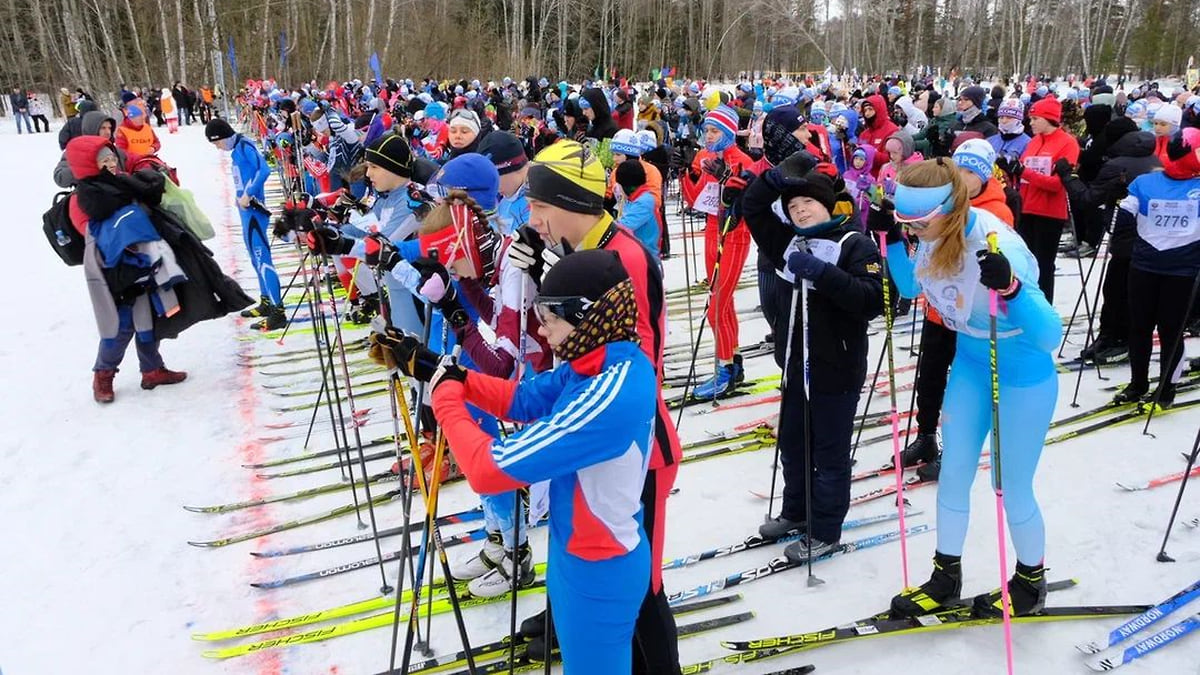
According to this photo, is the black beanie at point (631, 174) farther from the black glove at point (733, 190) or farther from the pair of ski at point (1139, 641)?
the pair of ski at point (1139, 641)

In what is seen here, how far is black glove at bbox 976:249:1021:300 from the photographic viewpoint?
7.91ft

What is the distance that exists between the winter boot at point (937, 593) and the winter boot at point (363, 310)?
5.31 metres

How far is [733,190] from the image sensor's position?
440 cm

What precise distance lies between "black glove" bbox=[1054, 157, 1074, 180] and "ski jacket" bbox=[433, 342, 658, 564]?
5029 mm

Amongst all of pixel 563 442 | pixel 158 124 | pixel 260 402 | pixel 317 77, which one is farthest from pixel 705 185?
pixel 317 77

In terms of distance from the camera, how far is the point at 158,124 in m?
25.9

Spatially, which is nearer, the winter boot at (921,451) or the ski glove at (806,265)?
the ski glove at (806,265)

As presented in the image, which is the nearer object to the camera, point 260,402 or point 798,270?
point 798,270

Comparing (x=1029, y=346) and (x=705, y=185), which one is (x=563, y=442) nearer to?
(x=1029, y=346)

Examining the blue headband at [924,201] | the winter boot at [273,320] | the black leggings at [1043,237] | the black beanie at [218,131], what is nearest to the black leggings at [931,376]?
the blue headband at [924,201]

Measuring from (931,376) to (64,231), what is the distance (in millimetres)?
5856

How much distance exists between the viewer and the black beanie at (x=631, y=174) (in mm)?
5012

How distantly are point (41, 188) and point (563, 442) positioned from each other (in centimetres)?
1595

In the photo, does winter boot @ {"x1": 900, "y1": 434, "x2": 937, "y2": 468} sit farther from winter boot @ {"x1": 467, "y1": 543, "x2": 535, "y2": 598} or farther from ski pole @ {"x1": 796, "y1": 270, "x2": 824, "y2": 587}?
winter boot @ {"x1": 467, "y1": 543, "x2": 535, "y2": 598}
